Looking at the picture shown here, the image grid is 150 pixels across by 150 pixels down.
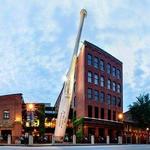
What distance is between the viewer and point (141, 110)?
9231 cm

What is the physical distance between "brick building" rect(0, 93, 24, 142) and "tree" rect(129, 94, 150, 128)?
27.8m

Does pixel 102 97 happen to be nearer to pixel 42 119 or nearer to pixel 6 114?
pixel 42 119

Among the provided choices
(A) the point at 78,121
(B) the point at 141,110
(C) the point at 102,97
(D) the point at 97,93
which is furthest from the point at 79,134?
(B) the point at 141,110

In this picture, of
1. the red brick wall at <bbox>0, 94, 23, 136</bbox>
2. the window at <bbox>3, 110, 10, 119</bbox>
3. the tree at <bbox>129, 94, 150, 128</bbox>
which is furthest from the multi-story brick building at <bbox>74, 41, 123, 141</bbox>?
the window at <bbox>3, 110, 10, 119</bbox>

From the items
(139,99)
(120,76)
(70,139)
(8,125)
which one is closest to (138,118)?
(139,99)

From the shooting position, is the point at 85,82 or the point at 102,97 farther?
the point at 102,97

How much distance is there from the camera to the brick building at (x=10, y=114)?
247ft

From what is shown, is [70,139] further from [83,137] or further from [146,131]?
[146,131]

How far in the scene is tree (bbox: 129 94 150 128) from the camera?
91.7 metres

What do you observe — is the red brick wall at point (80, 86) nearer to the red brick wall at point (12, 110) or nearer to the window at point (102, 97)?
the window at point (102, 97)

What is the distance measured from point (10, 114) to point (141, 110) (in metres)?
29.7

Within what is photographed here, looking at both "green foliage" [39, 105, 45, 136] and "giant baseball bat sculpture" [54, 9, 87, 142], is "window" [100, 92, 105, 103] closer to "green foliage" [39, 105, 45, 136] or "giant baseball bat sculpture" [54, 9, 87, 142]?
"green foliage" [39, 105, 45, 136]

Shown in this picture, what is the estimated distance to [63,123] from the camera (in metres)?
68.1

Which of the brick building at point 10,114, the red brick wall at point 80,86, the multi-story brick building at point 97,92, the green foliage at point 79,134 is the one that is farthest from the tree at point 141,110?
the brick building at point 10,114
